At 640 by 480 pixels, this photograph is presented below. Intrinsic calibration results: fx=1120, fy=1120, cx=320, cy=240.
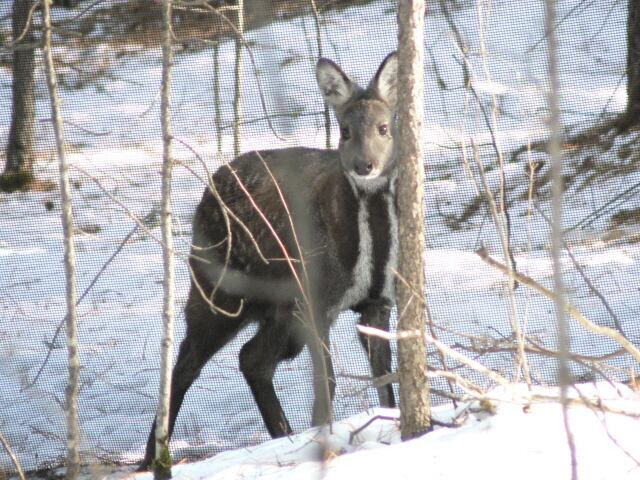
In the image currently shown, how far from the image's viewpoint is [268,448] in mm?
4512

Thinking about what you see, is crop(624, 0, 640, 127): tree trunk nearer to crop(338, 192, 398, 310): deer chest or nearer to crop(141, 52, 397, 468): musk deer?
crop(141, 52, 397, 468): musk deer

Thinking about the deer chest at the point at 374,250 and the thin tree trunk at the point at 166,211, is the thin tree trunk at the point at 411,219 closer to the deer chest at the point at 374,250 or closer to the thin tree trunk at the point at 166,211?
the thin tree trunk at the point at 166,211

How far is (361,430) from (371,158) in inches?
59.4

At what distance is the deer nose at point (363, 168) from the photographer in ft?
16.9

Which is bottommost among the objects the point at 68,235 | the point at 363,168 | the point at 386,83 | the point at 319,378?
the point at 319,378

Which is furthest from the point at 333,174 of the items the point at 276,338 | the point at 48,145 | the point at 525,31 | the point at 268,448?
the point at 48,145

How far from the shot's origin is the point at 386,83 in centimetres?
546

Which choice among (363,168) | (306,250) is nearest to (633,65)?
(363,168)

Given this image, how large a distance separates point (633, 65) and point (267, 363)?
3534 millimetres

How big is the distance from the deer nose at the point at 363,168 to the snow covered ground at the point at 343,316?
52 cm

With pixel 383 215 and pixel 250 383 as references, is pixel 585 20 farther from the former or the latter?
pixel 250 383

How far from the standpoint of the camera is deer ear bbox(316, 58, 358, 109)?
557 centimetres

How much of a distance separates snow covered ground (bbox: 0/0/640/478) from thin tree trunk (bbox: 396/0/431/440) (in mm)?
1567

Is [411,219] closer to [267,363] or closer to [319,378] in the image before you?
[319,378]
